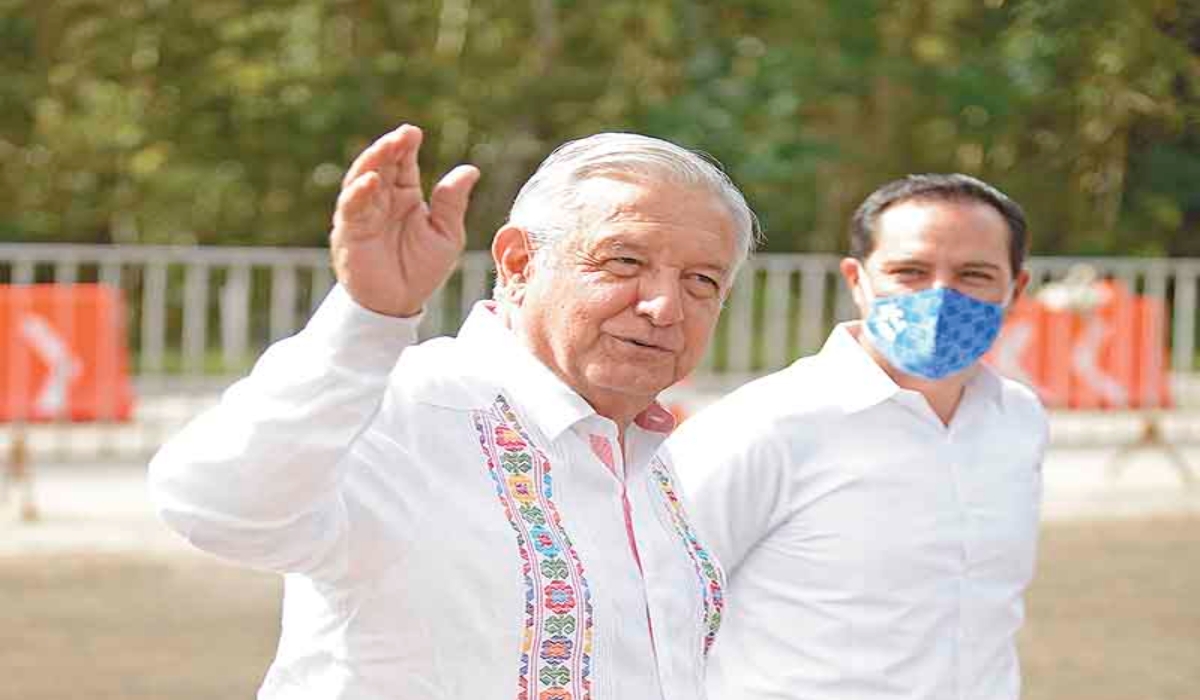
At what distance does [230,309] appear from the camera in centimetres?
1316

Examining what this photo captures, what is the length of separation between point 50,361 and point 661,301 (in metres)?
10.1

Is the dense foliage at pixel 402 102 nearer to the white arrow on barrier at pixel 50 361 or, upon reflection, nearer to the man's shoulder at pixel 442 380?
the white arrow on barrier at pixel 50 361

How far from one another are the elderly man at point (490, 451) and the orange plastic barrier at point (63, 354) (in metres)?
9.49

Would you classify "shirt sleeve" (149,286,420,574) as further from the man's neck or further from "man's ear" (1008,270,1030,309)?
"man's ear" (1008,270,1030,309)

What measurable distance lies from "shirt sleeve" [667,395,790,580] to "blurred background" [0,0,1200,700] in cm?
305

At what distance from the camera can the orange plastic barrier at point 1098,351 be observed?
14.3m

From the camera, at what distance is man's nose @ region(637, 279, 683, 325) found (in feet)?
8.66

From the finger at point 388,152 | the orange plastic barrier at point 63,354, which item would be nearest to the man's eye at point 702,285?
the finger at point 388,152

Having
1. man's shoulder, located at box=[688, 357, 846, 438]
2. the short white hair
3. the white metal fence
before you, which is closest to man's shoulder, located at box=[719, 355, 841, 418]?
man's shoulder, located at box=[688, 357, 846, 438]

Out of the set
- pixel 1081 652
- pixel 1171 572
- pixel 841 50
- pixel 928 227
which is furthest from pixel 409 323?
pixel 841 50

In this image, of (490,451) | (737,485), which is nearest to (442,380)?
(490,451)

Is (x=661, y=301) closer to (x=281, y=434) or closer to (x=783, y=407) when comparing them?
(x=281, y=434)

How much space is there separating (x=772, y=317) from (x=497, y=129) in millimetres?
11182

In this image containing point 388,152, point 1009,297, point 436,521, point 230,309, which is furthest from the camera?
point 230,309
